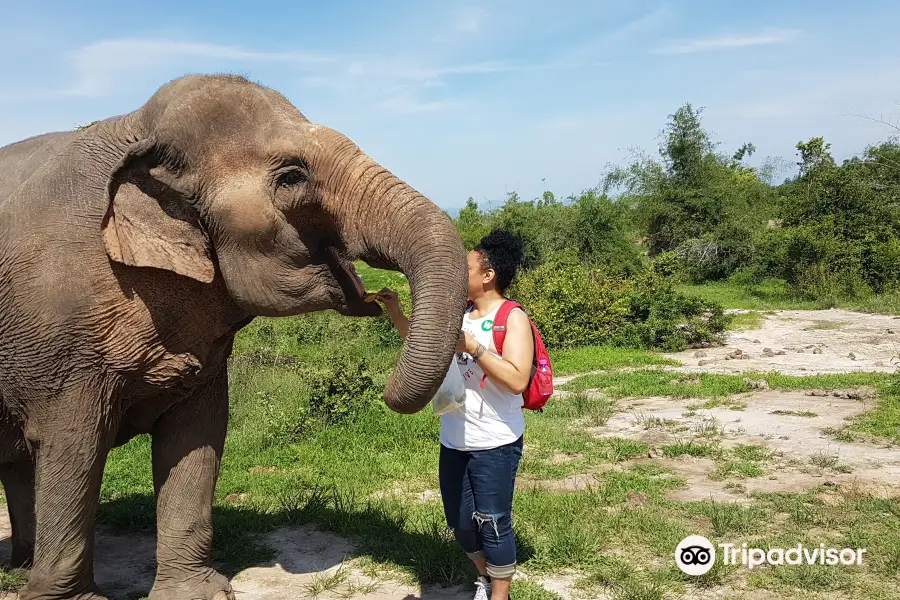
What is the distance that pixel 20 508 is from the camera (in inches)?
Answer: 175

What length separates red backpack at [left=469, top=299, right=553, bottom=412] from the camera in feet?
11.2

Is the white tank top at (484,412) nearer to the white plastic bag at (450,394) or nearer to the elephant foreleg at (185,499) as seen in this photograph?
the white plastic bag at (450,394)

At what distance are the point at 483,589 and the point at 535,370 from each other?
3.55ft

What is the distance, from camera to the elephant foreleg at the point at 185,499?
3.89 metres

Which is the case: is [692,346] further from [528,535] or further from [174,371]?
[174,371]

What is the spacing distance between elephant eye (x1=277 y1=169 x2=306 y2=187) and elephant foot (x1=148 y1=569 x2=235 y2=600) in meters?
2.12

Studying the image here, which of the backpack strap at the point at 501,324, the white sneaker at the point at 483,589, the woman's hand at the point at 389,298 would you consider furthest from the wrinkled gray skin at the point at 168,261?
the white sneaker at the point at 483,589

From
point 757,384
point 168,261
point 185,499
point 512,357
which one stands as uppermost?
point 168,261

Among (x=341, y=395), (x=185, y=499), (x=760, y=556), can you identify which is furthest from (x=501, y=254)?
(x=341, y=395)

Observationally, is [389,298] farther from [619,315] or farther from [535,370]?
[619,315]

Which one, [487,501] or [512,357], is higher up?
[512,357]

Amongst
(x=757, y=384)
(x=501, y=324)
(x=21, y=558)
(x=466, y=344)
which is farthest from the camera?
(x=757, y=384)

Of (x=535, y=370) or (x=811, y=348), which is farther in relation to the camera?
(x=811, y=348)

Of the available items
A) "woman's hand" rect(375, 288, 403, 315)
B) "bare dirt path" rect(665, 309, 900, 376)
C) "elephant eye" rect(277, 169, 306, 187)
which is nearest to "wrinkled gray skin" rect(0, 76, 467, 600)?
"elephant eye" rect(277, 169, 306, 187)
